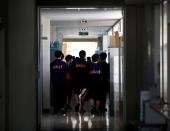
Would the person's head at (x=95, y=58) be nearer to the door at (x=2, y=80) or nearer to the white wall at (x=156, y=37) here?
the white wall at (x=156, y=37)

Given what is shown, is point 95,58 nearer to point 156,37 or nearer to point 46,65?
point 46,65

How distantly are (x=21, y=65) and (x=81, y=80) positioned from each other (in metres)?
4.12

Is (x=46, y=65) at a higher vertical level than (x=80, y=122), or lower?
higher

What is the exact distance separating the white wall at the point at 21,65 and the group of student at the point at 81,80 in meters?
3.51

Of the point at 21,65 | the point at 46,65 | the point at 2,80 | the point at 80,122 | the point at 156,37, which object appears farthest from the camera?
the point at 46,65

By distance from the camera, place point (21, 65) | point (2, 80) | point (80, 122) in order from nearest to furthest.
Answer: point (2, 80) < point (21, 65) < point (80, 122)

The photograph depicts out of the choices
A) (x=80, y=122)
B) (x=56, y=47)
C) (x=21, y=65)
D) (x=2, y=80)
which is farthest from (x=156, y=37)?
(x=56, y=47)

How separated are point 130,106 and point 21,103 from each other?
243 centimetres

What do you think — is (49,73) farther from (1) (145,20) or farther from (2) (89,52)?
(2) (89,52)

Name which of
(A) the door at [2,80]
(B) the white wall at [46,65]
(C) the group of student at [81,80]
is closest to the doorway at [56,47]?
(B) the white wall at [46,65]

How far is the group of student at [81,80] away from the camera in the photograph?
1183 cm

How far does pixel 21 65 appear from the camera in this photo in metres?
8.27

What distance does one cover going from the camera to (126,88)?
9.23 m

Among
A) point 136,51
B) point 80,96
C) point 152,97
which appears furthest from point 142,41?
point 80,96
